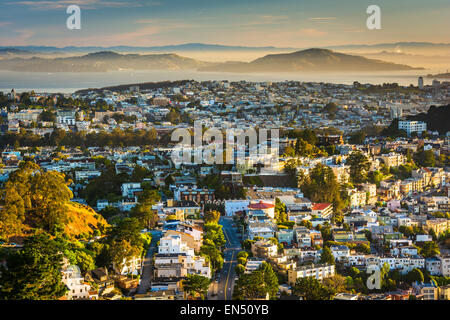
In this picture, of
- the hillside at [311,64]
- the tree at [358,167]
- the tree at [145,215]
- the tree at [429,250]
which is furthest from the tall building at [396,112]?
the tree at [145,215]

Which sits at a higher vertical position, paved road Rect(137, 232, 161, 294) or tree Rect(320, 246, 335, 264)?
paved road Rect(137, 232, 161, 294)

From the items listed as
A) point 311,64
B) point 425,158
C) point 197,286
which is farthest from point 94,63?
point 311,64

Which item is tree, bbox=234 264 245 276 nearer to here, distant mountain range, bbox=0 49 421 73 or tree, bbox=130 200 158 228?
tree, bbox=130 200 158 228

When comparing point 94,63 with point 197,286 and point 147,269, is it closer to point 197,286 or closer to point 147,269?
point 147,269

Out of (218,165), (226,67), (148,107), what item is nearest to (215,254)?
(218,165)

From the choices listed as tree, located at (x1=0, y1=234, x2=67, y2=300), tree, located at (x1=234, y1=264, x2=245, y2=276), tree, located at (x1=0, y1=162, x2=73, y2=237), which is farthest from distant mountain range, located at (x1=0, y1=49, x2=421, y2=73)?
tree, located at (x1=234, y1=264, x2=245, y2=276)
